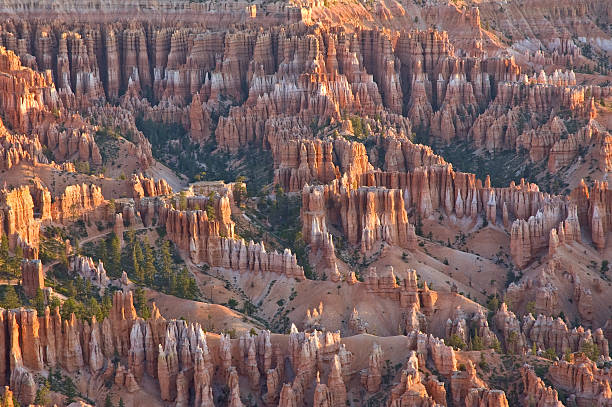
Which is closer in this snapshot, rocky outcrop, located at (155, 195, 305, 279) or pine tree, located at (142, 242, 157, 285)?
pine tree, located at (142, 242, 157, 285)

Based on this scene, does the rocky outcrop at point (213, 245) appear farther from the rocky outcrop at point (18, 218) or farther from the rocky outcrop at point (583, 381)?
the rocky outcrop at point (583, 381)

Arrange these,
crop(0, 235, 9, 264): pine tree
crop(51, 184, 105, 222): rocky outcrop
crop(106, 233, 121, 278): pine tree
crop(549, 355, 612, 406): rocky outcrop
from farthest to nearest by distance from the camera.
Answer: crop(51, 184, 105, 222): rocky outcrop, crop(106, 233, 121, 278): pine tree, crop(0, 235, 9, 264): pine tree, crop(549, 355, 612, 406): rocky outcrop

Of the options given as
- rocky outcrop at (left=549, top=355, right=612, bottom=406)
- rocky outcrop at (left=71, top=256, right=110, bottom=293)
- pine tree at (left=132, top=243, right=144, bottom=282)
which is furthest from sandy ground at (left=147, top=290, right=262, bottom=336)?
rocky outcrop at (left=549, top=355, right=612, bottom=406)

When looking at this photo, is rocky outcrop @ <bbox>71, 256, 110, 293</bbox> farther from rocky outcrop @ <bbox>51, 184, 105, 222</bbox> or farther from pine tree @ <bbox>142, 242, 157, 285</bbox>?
rocky outcrop @ <bbox>51, 184, 105, 222</bbox>

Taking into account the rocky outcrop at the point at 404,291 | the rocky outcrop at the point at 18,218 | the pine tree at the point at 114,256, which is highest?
the rocky outcrop at the point at 18,218

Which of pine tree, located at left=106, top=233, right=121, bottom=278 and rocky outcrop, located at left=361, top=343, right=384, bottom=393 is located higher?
pine tree, located at left=106, top=233, right=121, bottom=278

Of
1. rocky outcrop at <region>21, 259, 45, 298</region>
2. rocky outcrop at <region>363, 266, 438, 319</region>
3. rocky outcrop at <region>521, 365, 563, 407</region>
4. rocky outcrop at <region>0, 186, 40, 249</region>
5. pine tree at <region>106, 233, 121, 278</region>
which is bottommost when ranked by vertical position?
rocky outcrop at <region>363, 266, 438, 319</region>

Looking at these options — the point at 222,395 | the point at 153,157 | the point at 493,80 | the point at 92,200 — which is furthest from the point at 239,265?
the point at 493,80

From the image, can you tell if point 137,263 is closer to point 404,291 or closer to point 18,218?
point 18,218

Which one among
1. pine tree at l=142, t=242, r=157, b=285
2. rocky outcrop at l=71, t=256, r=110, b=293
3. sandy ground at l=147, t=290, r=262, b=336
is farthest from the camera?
pine tree at l=142, t=242, r=157, b=285

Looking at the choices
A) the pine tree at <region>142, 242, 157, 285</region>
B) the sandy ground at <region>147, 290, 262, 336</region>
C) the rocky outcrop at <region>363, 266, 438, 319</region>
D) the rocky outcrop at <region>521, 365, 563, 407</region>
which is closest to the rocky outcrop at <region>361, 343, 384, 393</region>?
the rocky outcrop at <region>521, 365, 563, 407</region>

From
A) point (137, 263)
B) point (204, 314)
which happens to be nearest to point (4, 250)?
point (137, 263)

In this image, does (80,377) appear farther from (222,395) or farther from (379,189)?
(379,189)

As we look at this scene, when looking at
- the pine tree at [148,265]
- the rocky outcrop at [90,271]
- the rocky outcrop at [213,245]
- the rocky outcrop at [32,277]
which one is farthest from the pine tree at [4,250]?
the rocky outcrop at [213,245]
